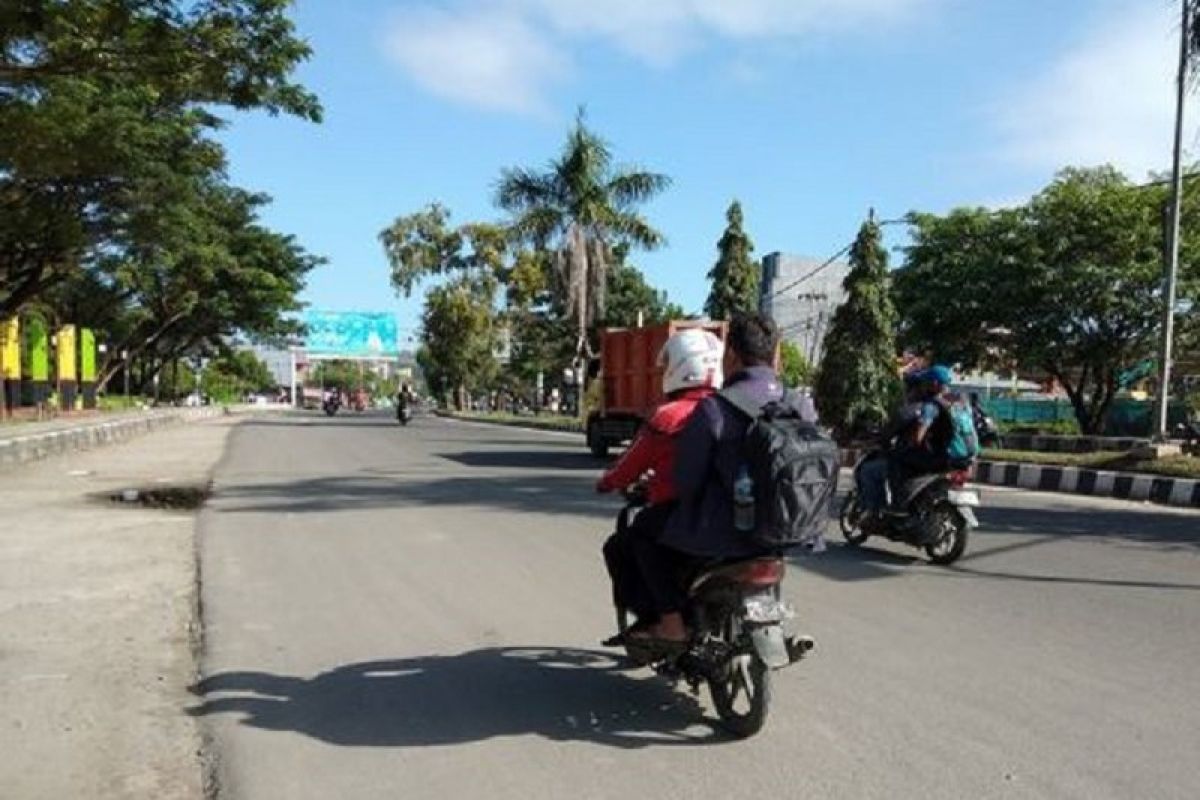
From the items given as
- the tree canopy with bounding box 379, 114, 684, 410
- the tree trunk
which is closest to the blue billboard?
the tree canopy with bounding box 379, 114, 684, 410

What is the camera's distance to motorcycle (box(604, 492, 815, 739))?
16.6 feet

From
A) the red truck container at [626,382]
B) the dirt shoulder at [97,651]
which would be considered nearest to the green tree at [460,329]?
the red truck container at [626,382]

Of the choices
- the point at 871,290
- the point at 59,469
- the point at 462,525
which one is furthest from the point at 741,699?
the point at 871,290

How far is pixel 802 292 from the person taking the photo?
241 ft

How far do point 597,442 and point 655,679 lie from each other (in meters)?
17.7

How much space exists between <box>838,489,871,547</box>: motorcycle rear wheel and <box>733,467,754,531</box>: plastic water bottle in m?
6.20

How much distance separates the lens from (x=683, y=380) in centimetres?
550

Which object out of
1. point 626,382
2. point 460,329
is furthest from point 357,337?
point 626,382

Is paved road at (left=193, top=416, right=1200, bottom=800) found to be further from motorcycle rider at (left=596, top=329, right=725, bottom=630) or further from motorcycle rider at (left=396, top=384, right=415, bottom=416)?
motorcycle rider at (left=396, top=384, right=415, bottom=416)

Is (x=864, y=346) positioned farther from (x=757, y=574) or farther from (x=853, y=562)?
(x=757, y=574)

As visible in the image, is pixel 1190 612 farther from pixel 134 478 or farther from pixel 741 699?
pixel 134 478

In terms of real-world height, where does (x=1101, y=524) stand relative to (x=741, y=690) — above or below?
below

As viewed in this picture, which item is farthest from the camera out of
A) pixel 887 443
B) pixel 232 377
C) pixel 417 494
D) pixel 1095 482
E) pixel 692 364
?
pixel 232 377

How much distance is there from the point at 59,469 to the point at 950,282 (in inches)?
995
